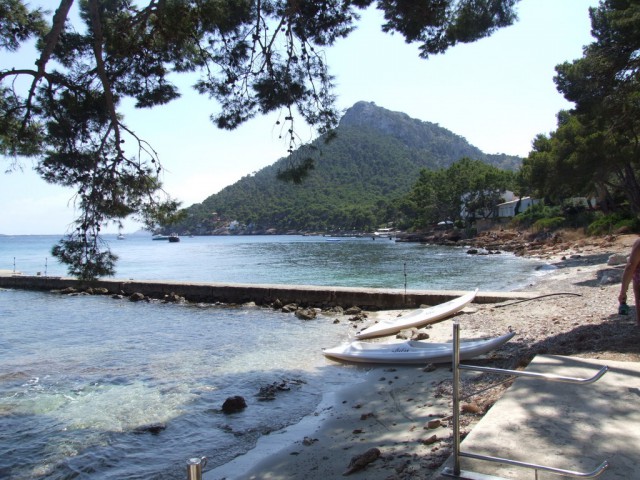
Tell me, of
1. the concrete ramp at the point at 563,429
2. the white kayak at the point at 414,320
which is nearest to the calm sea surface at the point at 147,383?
the white kayak at the point at 414,320

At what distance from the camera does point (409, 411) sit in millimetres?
5516

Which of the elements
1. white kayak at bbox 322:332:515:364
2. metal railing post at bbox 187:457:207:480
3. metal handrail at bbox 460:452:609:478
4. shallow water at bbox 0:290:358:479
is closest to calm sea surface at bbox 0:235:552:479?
shallow water at bbox 0:290:358:479

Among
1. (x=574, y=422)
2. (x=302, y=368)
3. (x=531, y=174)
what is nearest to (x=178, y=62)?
(x=302, y=368)

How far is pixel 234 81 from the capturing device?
759 cm

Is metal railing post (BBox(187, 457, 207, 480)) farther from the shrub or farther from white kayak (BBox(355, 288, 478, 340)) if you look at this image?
the shrub

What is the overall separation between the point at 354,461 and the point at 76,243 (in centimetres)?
512

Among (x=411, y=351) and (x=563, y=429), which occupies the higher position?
(x=563, y=429)

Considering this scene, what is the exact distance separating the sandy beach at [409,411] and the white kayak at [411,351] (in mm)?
146

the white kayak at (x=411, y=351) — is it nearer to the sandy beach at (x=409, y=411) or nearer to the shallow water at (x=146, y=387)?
the sandy beach at (x=409, y=411)

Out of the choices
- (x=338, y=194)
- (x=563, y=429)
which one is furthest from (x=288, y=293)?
(x=338, y=194)

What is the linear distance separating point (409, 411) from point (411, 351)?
2374mm

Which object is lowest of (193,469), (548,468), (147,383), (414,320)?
(147,383)

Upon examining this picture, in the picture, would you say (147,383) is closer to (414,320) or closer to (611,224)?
(414,320)

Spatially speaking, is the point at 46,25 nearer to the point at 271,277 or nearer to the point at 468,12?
the point at 468,12
